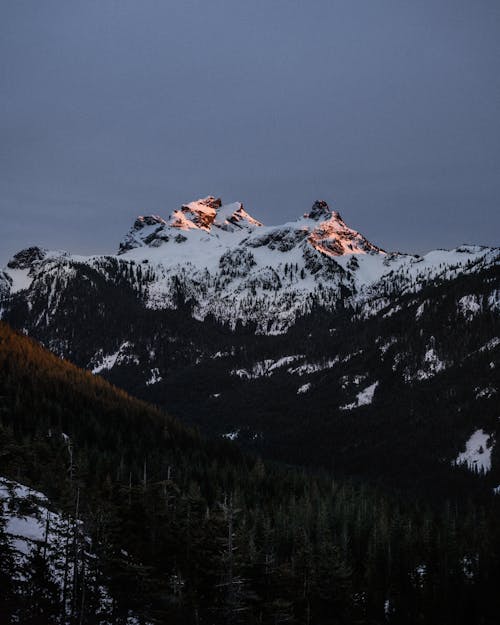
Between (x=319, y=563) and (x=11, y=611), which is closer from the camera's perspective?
(x=11, y=611)

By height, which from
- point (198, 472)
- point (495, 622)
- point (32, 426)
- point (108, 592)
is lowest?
point (495, 622)

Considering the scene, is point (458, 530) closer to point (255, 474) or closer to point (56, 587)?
point (255, 474)

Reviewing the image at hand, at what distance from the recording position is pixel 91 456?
381 ft

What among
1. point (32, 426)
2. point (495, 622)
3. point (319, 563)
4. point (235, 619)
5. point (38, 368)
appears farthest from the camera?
point (38, 368)

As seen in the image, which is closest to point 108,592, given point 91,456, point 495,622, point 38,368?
point 495,622

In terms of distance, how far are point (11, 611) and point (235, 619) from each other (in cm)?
1792

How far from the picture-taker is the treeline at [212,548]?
54.5m

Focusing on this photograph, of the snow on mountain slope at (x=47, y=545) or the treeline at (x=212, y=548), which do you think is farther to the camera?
the treeline at (x=212, y=548)

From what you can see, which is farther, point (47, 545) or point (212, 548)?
point (212, 548)

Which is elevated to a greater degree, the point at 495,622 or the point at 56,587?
the point at 56,587

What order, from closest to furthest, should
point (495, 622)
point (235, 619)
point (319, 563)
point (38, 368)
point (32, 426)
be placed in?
point (235, 619) → point (319, 563) → point (495, 622) → point (32, 426) → point (38, 368)

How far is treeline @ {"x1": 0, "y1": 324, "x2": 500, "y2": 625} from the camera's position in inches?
2146

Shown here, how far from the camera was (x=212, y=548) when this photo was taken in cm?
7019

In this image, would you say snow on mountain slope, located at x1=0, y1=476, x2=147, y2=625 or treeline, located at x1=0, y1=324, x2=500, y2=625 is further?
treeline, located at x1=0, y1=324, x2=500, y2=625
